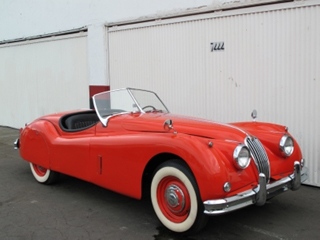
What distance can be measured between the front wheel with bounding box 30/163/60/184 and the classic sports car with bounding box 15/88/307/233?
6 centimetres

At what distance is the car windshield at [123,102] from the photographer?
14.4 feet

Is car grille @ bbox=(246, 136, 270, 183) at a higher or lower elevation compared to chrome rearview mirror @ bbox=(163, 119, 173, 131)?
lower

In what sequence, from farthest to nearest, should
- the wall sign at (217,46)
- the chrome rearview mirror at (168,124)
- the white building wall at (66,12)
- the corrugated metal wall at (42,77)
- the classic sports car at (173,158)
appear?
the corrugated metal wall at (42,77)
the white building wall at (66,12)
the wall sign at (217,46)
the chrome rearview mirror at (168,124)
the classic sports car at (173,158)

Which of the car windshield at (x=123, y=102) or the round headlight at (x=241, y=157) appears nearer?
the round headlight at (x=241, y=157)

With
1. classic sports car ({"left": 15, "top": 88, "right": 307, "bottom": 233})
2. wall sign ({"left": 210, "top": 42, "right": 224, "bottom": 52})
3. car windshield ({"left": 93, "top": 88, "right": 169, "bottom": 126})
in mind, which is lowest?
classic sports car ({"left": 15, "top": 88, "right": 307, "bottom": 233})

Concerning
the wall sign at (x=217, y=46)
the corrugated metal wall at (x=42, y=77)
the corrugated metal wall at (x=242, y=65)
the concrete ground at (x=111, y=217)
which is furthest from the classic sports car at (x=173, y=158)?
the corrugated metal wall at (x=42, y=77)

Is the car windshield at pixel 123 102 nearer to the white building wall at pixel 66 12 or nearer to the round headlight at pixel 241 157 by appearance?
the round headlight at pixel 241 157

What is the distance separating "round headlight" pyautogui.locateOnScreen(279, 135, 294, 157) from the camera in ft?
11.9

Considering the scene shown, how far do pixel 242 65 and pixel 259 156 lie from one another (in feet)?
8.95

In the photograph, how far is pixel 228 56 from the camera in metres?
5.89

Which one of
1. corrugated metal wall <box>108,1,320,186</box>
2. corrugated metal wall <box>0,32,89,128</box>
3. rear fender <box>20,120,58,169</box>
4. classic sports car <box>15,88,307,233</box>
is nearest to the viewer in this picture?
classic sports car <box>15,88,307,233</box>

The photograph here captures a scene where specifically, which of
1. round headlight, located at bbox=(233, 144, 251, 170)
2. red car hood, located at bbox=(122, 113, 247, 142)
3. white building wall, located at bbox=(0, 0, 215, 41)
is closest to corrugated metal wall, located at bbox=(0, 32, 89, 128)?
white building wall, located at bbox=(0, 0, 215, 41)

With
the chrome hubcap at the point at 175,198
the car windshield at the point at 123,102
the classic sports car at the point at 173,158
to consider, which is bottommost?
the chrome hubcap at the point at 175,198

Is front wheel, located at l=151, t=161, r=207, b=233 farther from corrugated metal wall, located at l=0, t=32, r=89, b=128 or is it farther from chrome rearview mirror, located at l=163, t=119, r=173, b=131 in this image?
corrugated metal wall, located at l=0, t=32, r=89, b=128
